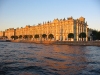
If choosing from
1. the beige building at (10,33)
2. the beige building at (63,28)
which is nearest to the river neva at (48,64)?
the beige building at (63,28)

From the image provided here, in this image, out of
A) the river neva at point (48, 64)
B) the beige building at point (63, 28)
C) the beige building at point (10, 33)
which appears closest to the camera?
the river neva at point (48, 64)

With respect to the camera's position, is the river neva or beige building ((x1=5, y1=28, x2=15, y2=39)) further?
beige building ((x1=5, y1=28, x2=15, y2=39))

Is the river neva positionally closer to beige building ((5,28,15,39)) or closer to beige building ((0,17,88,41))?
beige building ((0,17,88,41))

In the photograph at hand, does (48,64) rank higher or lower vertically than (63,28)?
lower

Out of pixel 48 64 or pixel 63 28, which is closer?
pixel 48 64

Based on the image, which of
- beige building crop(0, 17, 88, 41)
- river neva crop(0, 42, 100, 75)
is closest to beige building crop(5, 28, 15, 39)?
beige building crop(0, 17, 88, 41)

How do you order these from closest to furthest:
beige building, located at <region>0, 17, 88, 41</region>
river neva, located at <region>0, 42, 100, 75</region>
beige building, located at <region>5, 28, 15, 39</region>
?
river neva, located at <region>0, 42, 100, 75</region> < beige building, located at <region>0, 17, 88, 41</region> < beige building, located at <region>5, 28, 15, 39</region>

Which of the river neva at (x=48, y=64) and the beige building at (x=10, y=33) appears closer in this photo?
the river neva at (x=48, y=64)

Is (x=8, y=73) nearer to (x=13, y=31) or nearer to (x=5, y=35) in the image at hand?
(x=13, y=31)

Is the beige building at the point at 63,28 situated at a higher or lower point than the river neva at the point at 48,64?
higher

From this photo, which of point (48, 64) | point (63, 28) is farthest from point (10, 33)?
point (48, 64)

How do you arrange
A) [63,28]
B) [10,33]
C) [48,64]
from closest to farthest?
[48,64] → [63,28] → [10,33]

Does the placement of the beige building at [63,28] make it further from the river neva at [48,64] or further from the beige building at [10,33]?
the river neva at [48,64]

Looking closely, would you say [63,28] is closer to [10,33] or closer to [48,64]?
[48,64]
